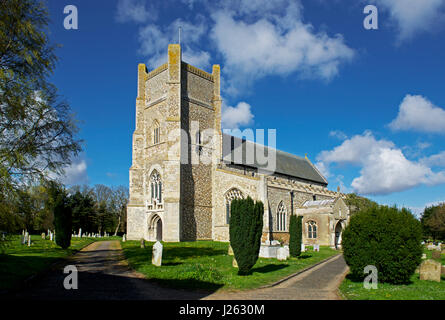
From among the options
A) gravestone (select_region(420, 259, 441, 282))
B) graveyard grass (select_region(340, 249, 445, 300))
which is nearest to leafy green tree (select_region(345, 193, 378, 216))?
gravestone (select_region(420, 259, 441, 282))

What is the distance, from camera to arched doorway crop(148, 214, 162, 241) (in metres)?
31.4

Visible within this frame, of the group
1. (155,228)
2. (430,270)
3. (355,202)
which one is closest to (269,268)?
(430,270)

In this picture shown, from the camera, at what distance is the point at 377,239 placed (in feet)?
38.6

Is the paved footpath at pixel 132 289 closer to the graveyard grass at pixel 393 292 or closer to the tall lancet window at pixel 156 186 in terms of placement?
the graveyard grass at pixel 393 292

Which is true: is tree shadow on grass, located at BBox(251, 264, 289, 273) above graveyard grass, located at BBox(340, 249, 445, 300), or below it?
below

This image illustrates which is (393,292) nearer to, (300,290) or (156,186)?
(300,290)

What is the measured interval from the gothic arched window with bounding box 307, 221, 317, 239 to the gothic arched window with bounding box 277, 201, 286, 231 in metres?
2.61

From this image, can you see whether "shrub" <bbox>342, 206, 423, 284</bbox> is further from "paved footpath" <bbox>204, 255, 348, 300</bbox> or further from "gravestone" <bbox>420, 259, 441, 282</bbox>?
"paved footpath" <bbox>204, 255, 348, 300</bbox>

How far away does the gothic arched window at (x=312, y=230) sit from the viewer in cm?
3284

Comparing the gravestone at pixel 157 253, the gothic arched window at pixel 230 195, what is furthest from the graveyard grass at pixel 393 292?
the gothic arched window at pixel 230 195

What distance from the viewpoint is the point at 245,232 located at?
13.3m
